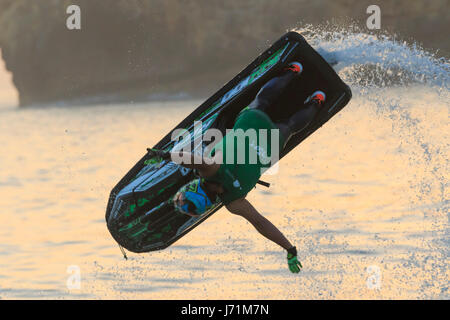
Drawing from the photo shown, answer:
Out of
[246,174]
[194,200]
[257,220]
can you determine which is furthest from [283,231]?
[194,200]

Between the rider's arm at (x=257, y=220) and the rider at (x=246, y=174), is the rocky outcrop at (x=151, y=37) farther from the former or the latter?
the rider's arm at (x=257, y=220)

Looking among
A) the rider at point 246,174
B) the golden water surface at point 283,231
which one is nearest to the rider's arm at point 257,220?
the rider at point 246,174

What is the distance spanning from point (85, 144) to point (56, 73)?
36.8 meters

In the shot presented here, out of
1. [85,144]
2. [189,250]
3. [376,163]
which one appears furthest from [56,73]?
[189,250]

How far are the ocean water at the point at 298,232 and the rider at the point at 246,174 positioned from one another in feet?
2.89

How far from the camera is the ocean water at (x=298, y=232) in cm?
837

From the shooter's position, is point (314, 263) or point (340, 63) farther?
point (314, 263)

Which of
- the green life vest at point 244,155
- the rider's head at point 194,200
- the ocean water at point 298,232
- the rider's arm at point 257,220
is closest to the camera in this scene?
the rider's head at point 194,200

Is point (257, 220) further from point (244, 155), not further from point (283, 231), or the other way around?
point (283, 231)

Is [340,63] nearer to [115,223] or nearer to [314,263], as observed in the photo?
[314,263]

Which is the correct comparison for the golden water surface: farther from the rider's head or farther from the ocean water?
the rider's head

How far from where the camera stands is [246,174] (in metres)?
6.90

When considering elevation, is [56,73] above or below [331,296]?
below

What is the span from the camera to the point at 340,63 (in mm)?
8203
